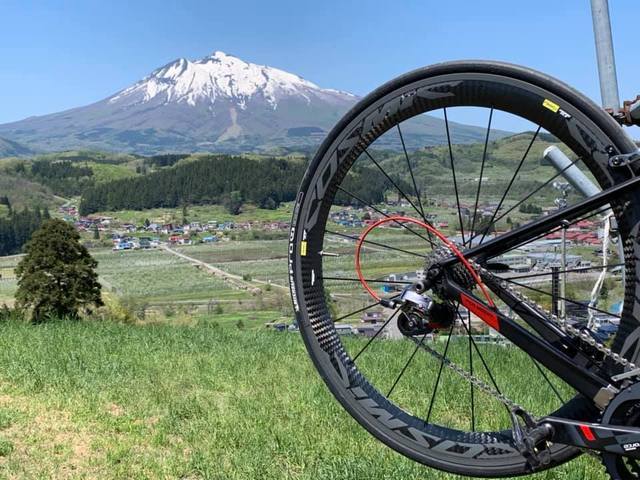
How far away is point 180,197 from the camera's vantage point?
408 ft

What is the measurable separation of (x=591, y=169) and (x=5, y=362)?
5.37 m

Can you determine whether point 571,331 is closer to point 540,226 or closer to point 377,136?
point 540,226

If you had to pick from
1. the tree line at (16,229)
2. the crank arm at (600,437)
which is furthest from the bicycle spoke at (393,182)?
the tree line at (16,229)

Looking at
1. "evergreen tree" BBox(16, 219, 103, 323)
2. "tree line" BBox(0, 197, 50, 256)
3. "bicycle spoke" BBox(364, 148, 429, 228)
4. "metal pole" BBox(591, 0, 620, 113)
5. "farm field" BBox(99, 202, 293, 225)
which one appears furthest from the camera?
"farm field" BBox(99, 202, 293, 225)

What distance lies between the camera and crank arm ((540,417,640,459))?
2.12 meters

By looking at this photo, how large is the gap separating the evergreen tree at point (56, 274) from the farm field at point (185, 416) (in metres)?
9.55

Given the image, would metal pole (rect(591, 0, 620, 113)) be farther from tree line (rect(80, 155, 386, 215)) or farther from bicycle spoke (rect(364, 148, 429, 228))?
tree line (rect(80, 155, 386, 215))

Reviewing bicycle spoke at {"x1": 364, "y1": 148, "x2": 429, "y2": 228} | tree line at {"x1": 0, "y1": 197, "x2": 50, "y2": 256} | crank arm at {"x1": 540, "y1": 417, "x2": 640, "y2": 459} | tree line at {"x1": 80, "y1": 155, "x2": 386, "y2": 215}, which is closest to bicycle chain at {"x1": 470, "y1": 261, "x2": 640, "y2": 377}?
crank arm at {"x1": 540, "y1": 417, "x2": 640, "y2": 459}

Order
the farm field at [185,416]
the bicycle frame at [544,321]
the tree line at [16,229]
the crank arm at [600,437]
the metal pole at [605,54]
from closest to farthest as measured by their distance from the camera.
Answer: the crank arm at [600,437]
the bicycle frame at [544,321]
the farm field at [185,416]
the metal pole at [605,54]
the tree line at [16,229]

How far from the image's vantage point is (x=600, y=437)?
215 centimetres

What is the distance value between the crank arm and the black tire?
102 millimetres

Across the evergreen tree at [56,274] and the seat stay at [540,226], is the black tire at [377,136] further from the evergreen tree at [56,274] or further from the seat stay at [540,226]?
the evergreen tree at [56,274]

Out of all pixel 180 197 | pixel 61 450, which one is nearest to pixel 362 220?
pixel 61 450

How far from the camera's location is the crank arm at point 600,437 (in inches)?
83.3
